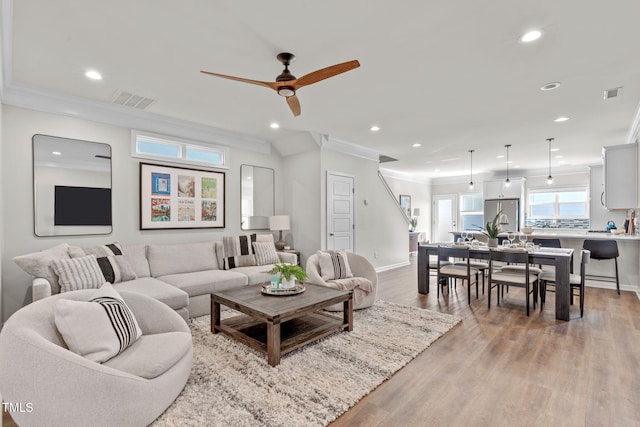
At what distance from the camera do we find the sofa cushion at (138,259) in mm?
3951

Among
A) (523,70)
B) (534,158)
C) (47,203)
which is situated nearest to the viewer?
(523,70)

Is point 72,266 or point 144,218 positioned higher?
point 144,218

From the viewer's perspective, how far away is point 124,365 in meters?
1.88

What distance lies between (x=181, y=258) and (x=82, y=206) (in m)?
1.33

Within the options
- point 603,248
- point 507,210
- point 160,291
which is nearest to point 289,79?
point 160,291

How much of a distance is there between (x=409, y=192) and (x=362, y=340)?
8.13 m

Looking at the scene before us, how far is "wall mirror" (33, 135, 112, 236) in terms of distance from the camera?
3.66 meters

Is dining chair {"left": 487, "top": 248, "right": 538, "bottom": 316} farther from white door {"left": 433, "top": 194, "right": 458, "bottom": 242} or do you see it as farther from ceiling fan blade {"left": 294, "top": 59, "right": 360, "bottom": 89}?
white door {"left": 433, "top": 194, "right": 458, "bottom": 242}

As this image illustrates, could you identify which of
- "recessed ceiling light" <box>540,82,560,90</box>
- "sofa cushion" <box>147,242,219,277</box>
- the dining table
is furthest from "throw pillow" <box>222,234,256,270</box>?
"recessed ceiling light" <box>540,82,560,90</box>

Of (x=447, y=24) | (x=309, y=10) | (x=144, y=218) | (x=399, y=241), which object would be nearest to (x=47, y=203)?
(x=144, y=218)

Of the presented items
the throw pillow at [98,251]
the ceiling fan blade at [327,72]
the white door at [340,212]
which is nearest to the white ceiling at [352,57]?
the ceiling fan blade at [327,72]

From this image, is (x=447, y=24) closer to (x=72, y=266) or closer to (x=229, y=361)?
(x=229, y=361)

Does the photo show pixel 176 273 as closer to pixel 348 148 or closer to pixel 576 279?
pixel 348 148

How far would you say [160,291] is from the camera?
11.0 ft
